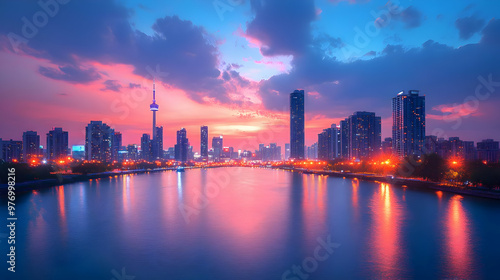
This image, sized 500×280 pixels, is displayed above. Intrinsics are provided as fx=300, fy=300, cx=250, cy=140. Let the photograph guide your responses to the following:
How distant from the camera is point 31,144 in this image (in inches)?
4943

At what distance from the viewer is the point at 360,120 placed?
139 m

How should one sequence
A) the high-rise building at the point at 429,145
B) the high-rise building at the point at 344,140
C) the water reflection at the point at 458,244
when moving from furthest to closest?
the high-rise building at the point at 344,140
the high-rise building at the point at 429,145
the water reflection at the point at 458,244

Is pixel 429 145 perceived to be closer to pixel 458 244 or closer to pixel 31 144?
pixel 458 244

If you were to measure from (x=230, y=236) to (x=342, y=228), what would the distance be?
7.36 m

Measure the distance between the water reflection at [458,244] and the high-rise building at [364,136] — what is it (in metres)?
116

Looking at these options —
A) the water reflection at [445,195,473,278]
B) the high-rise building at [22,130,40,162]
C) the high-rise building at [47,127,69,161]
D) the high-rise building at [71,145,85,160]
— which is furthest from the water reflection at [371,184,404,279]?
the high-rise building at [47,127,69,161]

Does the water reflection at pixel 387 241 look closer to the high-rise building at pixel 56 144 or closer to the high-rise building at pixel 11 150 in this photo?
the high-rise building at pixel 11 150

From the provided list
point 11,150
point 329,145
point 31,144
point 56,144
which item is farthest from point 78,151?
point 329,145

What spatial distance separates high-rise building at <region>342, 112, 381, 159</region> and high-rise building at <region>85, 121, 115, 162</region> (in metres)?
115

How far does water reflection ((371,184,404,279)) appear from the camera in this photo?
12.0m

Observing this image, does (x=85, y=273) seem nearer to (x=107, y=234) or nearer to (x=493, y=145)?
(x=107, y=234)

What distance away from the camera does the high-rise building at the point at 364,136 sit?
5408 inches

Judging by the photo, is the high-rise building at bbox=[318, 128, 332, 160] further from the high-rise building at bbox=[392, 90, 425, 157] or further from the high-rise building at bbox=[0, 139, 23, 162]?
Answer: the high-rise building at bbox=[0, 139, 23, 162]

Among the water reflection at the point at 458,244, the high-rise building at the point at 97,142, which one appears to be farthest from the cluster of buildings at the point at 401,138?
the high-rise building at the point at 97,142
